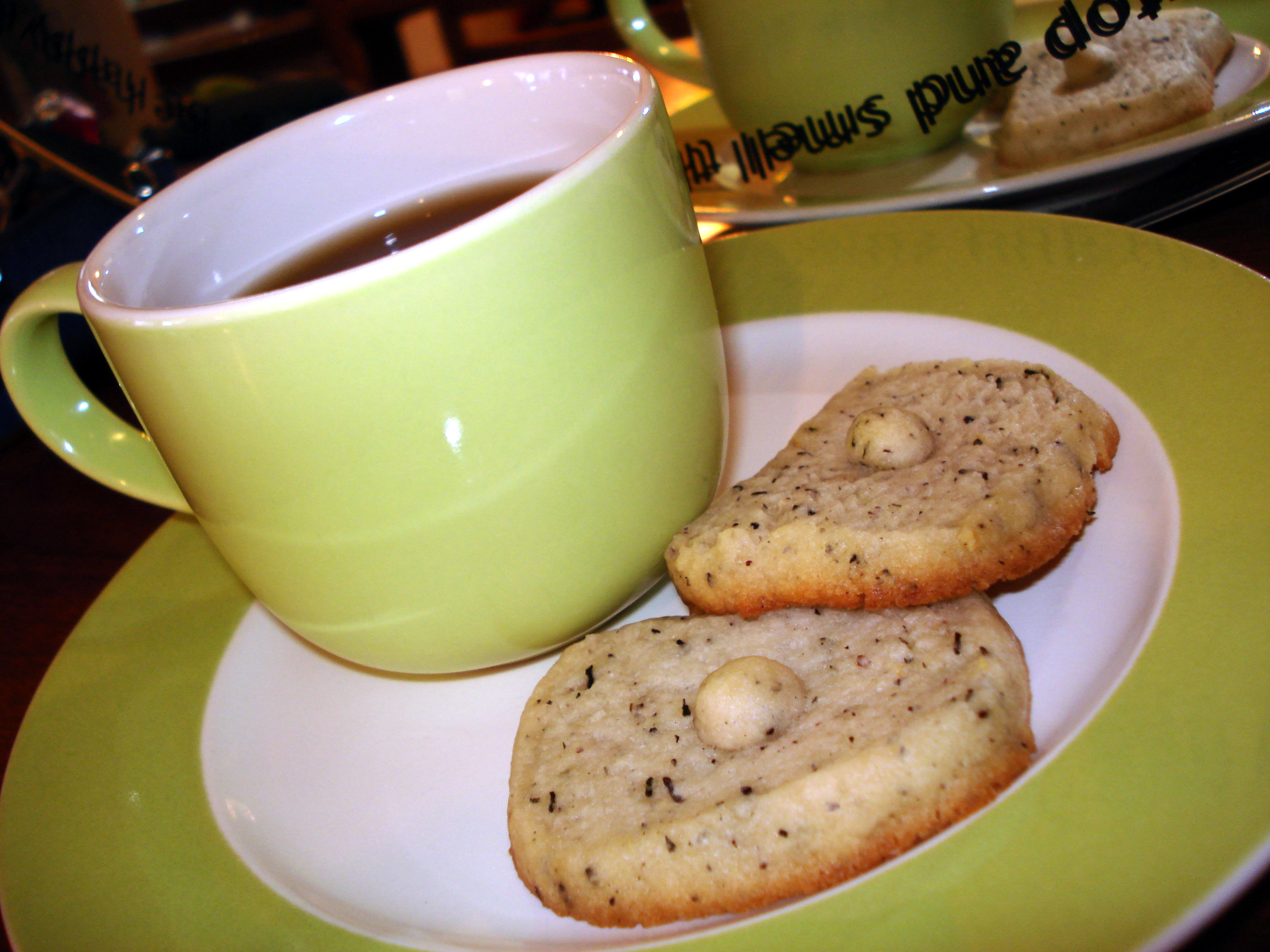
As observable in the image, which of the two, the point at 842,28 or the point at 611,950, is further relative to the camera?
the point at 842,28

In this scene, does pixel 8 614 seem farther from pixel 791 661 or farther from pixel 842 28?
pixel 842 28

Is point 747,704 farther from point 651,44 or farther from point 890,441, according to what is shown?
point 651,44

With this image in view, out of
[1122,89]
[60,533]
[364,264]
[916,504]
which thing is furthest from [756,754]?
[60,533]

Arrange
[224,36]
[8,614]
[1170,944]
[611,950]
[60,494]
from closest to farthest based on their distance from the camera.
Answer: [1170,944]
[611,950]
[8,614]
[60,494]
[224,36]

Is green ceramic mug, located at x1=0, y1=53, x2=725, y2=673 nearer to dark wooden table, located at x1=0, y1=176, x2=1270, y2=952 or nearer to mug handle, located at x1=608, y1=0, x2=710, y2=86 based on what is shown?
dark wooden table, located at x1=0, y1=176, x2=1270, y2=952

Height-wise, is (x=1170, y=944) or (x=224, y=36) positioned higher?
(x=224, y=36)

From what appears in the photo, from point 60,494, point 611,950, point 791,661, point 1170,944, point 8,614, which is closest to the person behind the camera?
point 1170,944

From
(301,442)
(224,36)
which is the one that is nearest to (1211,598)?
(301,442)

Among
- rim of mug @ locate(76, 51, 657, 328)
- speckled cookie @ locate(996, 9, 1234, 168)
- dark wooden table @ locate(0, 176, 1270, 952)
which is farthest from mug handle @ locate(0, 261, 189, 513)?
speckled cookie @ locate(996, 9, 1234, 168)
